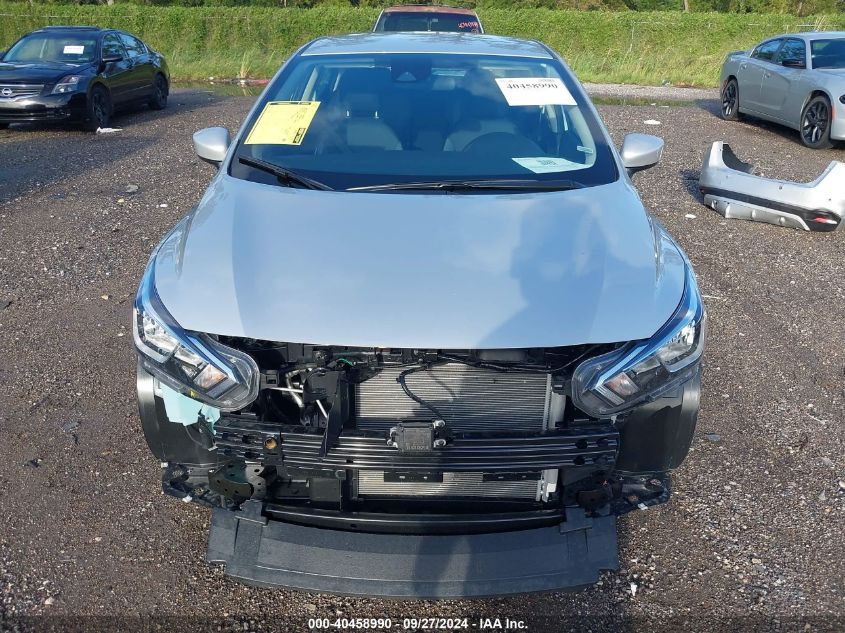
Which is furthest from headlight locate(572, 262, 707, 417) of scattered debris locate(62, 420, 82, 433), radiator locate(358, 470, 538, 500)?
A: scattered debris locate(62, 420, 82, 433)

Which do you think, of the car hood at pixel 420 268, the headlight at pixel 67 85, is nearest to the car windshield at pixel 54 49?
the headlight at pixel 67 85

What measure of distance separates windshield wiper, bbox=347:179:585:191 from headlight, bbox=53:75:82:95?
9.63 m

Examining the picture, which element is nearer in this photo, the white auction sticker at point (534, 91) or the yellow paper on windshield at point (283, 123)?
the yellow paper on windshield at point (283, 123)

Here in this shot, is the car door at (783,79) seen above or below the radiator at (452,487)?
below

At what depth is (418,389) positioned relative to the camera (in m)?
2.52

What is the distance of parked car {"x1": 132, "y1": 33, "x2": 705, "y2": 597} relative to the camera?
237cm

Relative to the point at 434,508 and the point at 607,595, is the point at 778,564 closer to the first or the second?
Answer: the point at 607,595

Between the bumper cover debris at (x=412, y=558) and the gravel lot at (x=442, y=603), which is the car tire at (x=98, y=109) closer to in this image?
the gravel lot at (x=442, y=603)

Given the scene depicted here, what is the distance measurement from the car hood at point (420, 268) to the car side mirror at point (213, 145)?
64 centimetres

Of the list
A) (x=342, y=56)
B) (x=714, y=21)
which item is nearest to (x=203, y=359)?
(x=342, y=56)

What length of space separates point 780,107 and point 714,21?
17.0 metres

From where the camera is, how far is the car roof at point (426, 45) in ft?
13.4

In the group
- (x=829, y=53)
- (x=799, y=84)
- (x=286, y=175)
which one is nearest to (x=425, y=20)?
(x=799, y=84)

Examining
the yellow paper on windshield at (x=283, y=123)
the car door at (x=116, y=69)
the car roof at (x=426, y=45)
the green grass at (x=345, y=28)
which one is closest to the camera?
the yellow paper on windshield at (x=283, y=123)
